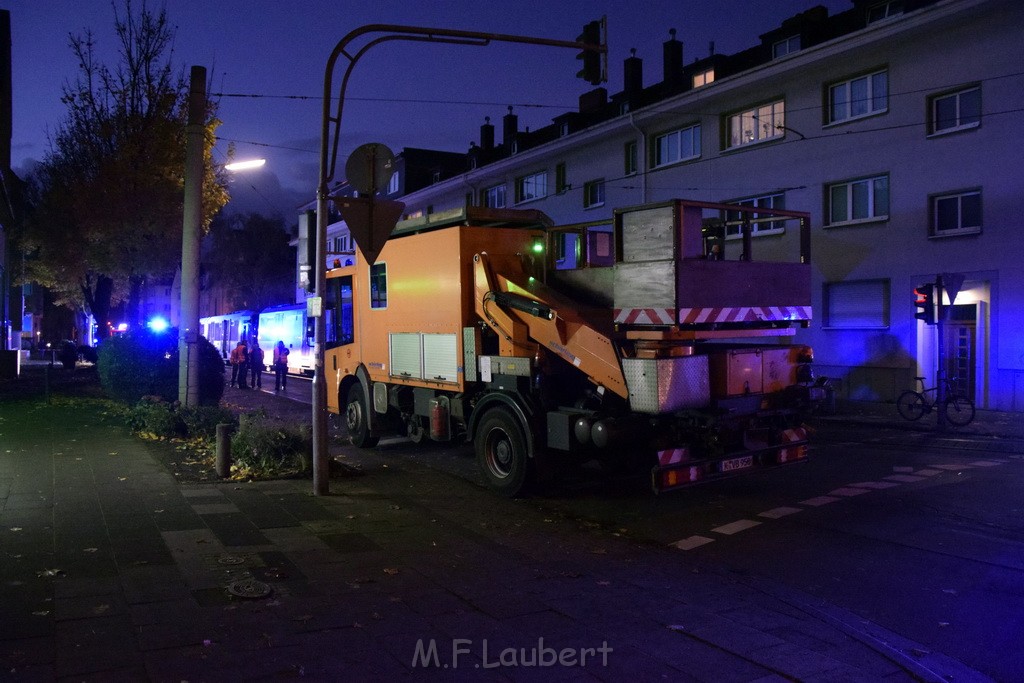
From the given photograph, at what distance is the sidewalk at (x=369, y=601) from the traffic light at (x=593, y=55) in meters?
5.53

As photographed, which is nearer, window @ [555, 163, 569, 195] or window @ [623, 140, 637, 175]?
window @ [623, 140, 637, 175]

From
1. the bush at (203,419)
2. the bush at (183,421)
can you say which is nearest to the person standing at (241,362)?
the bush at (183,421)

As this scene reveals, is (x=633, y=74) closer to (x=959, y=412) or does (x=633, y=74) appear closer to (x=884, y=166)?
(x=884, y=166)

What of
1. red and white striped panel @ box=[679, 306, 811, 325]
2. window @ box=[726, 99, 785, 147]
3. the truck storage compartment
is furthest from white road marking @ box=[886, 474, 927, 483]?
window @ box=[726, 99, 785, 147]

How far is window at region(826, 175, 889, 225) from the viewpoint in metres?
20.7

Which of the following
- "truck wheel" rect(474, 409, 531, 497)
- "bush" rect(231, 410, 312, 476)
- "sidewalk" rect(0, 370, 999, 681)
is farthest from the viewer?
"bush" rect(231, 410, 312, 476)

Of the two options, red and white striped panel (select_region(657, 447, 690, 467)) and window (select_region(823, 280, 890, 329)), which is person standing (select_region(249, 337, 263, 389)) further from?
red and white striped panel (select_region(657, 447, 690, 467))

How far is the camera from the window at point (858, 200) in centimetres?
2066

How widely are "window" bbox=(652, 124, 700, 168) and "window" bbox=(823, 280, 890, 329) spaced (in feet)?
22.5

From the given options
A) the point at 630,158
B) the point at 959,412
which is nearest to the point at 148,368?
the point at 959,412

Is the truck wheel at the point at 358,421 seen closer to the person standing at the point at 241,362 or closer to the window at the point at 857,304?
the window at the point at 857,304

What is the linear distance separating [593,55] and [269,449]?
6.39 meters

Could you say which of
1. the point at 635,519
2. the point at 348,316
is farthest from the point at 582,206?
the point at 635,519

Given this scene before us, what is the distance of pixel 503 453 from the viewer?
9.34m
